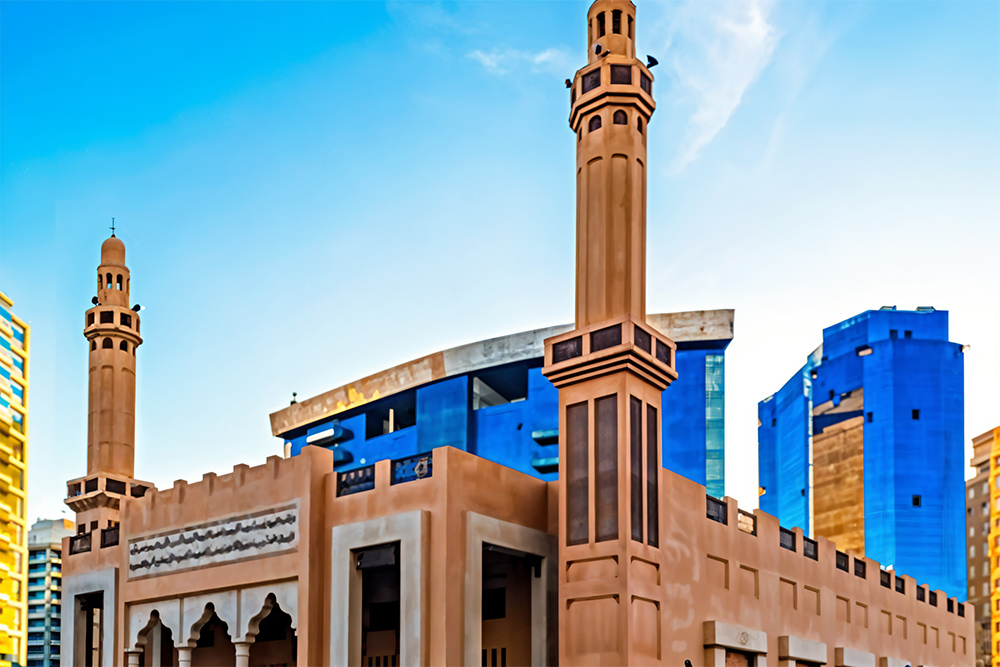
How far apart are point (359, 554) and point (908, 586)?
66.3 ft

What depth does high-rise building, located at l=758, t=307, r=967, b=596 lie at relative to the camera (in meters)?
53.4

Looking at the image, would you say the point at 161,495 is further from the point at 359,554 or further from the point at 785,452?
the point at 785,452

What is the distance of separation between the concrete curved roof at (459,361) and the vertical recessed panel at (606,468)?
2541cm

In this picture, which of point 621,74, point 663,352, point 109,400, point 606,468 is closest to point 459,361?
point 109,400

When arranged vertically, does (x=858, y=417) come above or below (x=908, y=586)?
above

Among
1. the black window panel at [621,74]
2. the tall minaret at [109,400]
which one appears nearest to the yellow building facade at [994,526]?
the tall minaret at [109,400]

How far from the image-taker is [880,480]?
2142 inches

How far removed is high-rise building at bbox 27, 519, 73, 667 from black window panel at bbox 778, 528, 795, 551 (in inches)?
3715

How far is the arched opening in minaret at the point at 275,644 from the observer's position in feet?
90.6

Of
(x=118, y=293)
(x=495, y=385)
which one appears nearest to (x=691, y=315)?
(x=495, y=385)

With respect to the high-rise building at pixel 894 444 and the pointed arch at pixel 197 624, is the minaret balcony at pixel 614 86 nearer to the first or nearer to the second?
the pointed arch at pixel 197 624

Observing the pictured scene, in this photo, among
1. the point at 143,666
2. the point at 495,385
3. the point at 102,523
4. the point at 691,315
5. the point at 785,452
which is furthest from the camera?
the point at 785,452

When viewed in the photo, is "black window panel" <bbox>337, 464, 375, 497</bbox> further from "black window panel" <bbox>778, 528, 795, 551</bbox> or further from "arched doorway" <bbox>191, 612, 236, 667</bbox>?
"black window panel" <bbox>778, 528, 795, 551</bbox>

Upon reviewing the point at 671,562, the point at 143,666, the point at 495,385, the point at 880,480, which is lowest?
the point at 143,666
